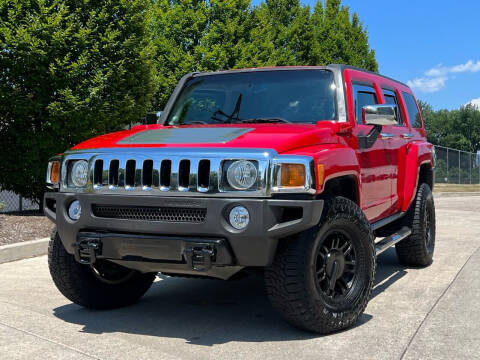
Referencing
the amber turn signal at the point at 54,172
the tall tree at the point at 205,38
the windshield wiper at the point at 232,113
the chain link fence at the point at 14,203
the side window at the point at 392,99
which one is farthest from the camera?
the tall tree at the point at 205,38

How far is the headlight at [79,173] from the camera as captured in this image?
4281 mm

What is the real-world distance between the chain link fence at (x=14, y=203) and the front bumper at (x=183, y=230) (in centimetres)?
762

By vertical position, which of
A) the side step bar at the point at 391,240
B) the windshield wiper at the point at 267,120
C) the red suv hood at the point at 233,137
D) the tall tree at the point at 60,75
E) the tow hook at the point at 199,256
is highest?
the tall tree at the point at 60,75

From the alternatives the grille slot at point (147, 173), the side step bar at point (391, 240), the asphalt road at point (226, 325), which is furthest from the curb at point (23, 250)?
the side step bar at point (391, 240)

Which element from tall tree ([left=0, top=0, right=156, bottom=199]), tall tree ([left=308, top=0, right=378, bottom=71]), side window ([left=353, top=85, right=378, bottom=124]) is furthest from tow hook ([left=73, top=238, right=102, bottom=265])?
tall tree ([left=308, top=0, right=378, bottom=71])

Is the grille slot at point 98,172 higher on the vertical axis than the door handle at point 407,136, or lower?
lower

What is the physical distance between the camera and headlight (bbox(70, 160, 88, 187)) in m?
4.28

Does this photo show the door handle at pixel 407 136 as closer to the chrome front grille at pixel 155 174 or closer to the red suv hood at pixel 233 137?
the red suv hood at pixel 233 137

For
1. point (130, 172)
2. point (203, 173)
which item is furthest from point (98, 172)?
point (203, 173)

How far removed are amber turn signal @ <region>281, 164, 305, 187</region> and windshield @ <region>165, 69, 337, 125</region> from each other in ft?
3.69

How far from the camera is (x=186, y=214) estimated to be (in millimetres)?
3887

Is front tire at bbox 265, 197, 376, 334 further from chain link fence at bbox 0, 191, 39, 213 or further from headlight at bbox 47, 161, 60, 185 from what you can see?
chain link fence at bbox 0, 191, 39, 213

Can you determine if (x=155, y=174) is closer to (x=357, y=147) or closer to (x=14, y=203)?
(x=357, y=147)

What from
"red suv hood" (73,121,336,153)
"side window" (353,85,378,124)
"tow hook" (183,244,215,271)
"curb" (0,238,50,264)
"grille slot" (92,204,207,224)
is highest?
"side window" (353,85,378,124)
